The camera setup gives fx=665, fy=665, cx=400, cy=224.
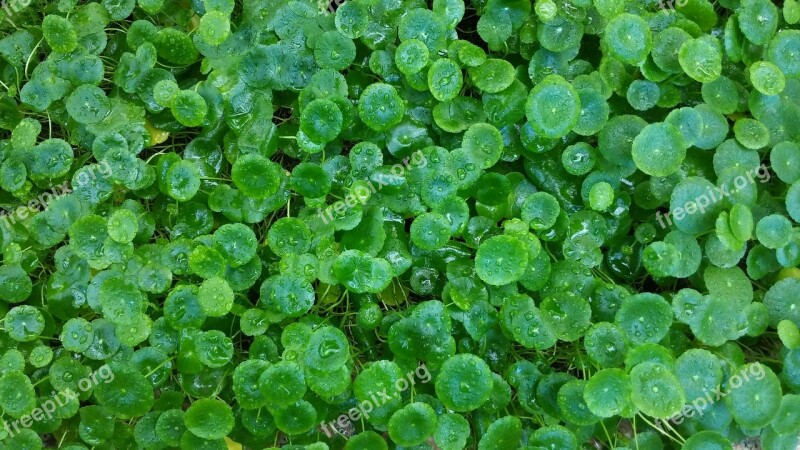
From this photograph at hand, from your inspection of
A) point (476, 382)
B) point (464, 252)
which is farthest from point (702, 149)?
point (476, 382)

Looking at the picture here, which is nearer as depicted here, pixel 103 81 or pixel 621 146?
pixel 621 146

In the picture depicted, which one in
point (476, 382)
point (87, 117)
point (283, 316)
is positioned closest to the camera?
point (476, 382)

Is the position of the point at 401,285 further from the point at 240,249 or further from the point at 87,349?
the point at 87,349

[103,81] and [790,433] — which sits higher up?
[103,81]

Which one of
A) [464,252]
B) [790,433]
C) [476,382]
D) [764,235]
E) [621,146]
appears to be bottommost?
[790,433]

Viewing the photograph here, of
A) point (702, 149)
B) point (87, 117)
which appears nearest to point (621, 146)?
point (702, 149)

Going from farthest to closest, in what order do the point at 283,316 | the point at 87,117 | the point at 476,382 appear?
the point at 87,117 → the point at 283,316 → the point at 476,382
